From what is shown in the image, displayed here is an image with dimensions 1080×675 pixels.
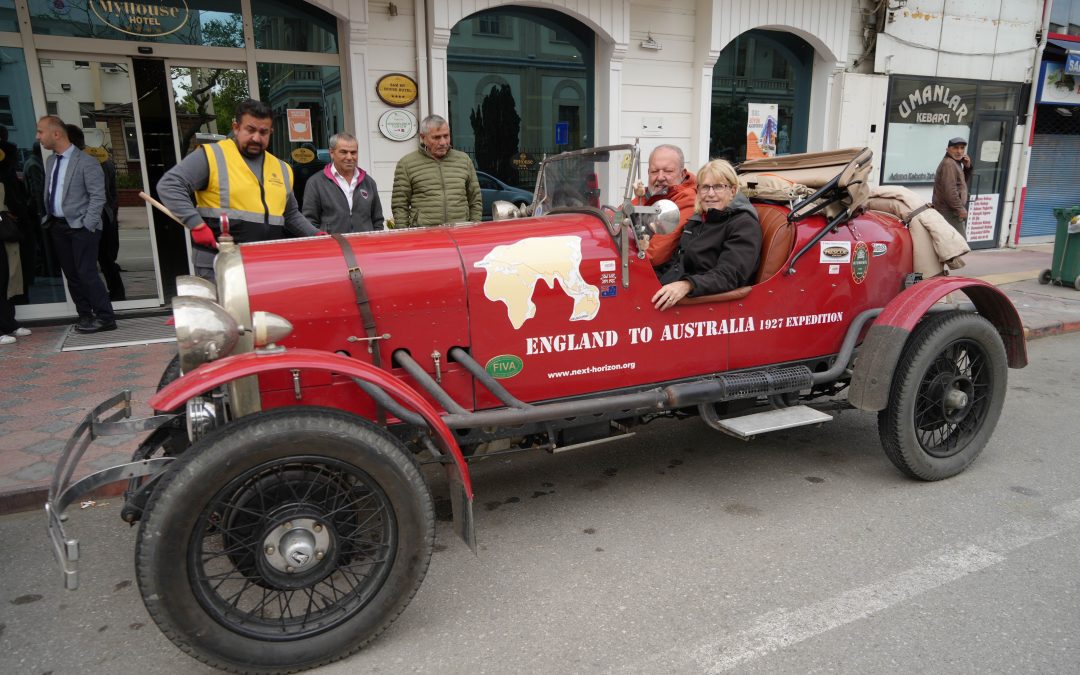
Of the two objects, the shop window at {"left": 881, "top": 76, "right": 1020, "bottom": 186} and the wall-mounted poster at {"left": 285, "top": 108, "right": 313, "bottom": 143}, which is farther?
the shop window at {"left": 881, "top": 76, "right": 1020, "bottom": 186}

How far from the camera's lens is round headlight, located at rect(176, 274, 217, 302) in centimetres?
273

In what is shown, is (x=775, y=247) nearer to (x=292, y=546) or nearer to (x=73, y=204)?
(x=292, y=546)

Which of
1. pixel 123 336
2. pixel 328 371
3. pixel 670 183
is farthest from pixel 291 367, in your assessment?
pixel 123 336

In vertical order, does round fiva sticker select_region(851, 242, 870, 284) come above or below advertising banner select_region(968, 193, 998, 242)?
above

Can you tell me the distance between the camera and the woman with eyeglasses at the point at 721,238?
3.43 m

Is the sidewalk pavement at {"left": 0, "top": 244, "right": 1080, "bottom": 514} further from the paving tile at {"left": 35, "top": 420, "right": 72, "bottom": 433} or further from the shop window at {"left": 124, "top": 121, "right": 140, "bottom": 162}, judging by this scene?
the shop window at {"left": 124, "top": 121, "right": 140, "bottom": 162}

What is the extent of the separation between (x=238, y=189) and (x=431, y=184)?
148cm

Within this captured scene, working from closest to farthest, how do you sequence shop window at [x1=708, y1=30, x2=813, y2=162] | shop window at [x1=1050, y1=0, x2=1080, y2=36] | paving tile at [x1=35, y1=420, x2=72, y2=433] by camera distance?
paving tile at [x1=35, y1=420, x2=72, y2=433] < shop window at [x1=708, y1=30, x2=813, y2=162] < shop window at [x1=1050, y1=0, x2=1080, y2=36]

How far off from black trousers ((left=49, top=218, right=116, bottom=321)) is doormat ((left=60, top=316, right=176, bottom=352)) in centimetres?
22

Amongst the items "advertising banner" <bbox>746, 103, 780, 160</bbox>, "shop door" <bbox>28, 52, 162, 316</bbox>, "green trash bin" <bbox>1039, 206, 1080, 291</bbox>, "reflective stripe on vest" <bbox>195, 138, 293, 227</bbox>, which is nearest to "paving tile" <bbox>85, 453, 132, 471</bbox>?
"reflective stripe on vest" <bbox>195, 138, 293, 227</bbox>

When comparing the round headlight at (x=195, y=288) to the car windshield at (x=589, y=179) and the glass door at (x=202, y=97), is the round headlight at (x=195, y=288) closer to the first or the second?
the car windshield at (x=589, y=179)

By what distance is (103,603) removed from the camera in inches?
110

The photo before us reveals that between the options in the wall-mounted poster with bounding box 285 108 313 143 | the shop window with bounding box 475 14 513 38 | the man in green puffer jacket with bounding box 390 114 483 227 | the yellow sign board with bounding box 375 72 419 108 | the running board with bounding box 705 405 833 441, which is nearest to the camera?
the running board with bounding box 705 405 833 441

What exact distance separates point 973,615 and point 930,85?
10.8m
